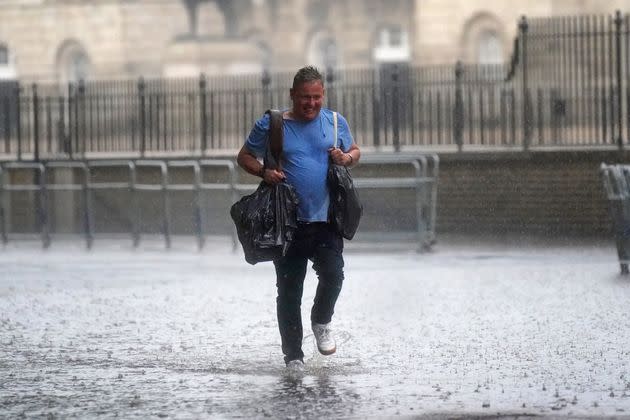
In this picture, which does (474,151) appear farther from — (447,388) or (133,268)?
(447,388)

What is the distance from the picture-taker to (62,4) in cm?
5316

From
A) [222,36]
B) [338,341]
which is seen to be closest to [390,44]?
[222,36]

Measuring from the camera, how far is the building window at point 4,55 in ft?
175

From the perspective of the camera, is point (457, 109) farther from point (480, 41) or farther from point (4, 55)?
point (4, 55)

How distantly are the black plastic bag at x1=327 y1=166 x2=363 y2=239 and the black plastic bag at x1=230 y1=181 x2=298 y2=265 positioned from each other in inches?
8.5

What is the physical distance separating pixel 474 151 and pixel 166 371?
543 inches

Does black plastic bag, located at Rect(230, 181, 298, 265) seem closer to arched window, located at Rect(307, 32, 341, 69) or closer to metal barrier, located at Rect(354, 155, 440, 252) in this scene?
metal barrier, located at Rect(354, 155, 440, 252)

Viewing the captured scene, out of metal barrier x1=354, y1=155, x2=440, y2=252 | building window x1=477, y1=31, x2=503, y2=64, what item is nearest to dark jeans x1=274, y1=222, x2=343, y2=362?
metal barrier x1=354, y1=155, x2=440, y2=252

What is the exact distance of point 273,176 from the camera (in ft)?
29.6

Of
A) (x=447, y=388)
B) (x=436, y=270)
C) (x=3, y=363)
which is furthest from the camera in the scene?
(x=436, y=270)

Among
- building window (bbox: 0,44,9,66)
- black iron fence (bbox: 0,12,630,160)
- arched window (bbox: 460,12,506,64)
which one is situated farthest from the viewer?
building window (bbox: 0,44,9,66)

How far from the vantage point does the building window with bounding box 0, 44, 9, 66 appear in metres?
53.5

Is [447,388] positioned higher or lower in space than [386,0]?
lower

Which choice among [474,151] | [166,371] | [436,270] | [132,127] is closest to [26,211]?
[132,127]
